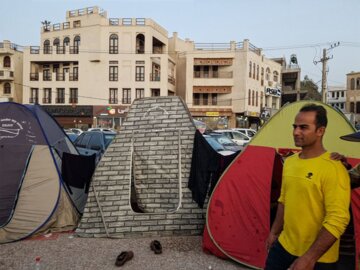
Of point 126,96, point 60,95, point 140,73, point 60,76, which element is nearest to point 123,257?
point 126,96

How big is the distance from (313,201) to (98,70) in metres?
44.0

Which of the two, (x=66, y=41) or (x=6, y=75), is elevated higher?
(x=66, y=41)

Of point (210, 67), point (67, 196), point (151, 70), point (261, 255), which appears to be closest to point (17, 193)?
point (67, 196)

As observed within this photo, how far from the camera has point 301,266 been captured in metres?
2.29

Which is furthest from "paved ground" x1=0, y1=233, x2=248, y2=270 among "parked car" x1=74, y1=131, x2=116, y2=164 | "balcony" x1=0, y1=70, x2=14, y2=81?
"balcony" x1=0, y1=70, x2=14, y2=81

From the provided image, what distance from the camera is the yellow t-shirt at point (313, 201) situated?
7.62 ft

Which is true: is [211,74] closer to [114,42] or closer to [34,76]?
[114,42]

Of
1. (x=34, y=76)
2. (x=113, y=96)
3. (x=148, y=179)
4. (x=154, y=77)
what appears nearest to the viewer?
(x=148, y=179)

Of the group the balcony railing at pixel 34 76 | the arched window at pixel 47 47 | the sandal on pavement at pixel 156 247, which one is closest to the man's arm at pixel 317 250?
the sandal on pavement at pixel 156 247

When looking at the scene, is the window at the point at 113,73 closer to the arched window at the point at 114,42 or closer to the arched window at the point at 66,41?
the arched window at the point at 114,42

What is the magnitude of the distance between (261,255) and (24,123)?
473cm

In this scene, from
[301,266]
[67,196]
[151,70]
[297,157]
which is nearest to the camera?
[301,266]

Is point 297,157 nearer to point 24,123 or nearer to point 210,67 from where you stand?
point 24,123

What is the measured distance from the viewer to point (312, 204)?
2441mm
